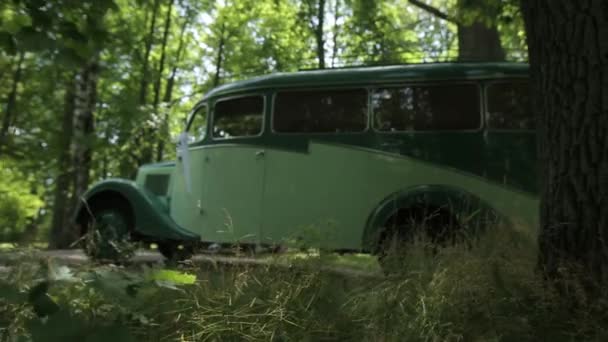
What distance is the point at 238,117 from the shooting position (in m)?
7.57

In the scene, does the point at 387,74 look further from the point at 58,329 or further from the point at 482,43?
the point at 58,329

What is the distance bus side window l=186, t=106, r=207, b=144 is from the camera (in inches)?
314

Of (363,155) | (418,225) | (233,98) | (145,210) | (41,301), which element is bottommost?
(41,301)

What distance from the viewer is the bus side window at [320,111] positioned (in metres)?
6.93

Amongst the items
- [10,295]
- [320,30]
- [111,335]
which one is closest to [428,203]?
[10,295]

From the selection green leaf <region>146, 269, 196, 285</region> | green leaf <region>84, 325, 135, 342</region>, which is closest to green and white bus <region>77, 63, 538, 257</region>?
green leaf <region>146, 269, 196, 285</region>

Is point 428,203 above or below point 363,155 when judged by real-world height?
below

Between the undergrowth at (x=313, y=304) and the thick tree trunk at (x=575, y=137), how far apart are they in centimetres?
29

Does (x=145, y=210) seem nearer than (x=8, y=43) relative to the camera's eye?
No

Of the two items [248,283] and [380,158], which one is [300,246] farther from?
[380,158]

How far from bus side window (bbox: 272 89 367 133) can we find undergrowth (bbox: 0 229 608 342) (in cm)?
326

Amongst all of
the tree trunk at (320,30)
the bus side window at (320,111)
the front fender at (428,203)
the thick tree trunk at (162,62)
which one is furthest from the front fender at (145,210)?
the tree trunk at (320,30)

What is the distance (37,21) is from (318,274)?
2303 mm

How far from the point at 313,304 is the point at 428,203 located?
3279 millimetres
